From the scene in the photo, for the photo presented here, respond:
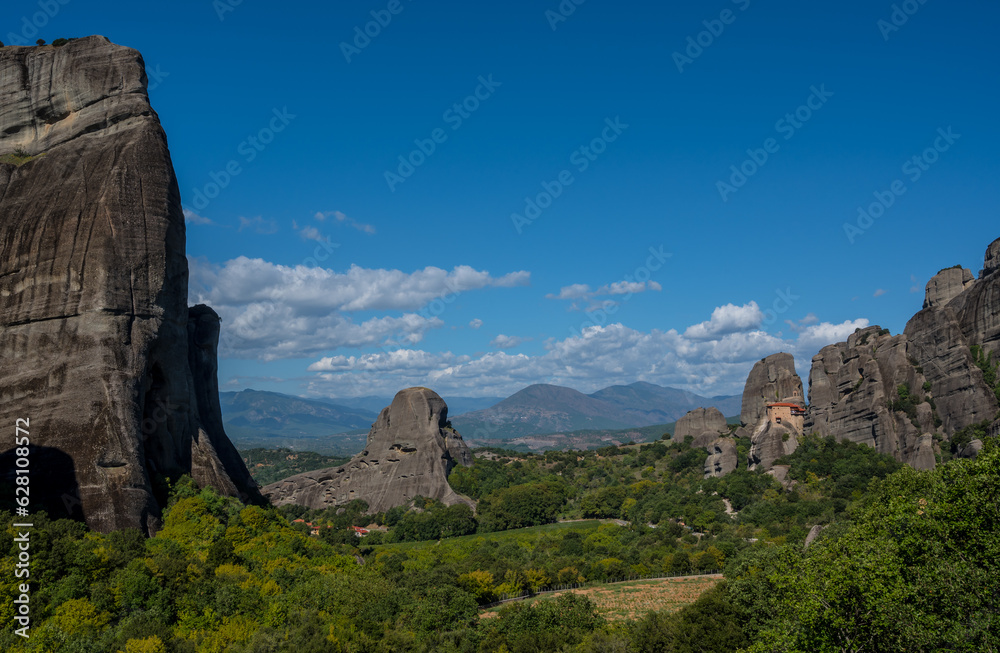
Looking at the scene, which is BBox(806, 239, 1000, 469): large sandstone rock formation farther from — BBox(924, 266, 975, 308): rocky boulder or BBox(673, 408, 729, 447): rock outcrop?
BBox(673, 408, 729, 447): rock outcrop

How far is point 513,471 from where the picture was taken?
383 ft

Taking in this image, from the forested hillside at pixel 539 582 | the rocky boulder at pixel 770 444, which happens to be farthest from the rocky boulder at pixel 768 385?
the forested hillside at pixel 539 582

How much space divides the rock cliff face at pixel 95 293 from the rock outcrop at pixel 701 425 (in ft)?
270

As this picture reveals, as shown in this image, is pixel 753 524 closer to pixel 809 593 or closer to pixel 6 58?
pixel 809 593

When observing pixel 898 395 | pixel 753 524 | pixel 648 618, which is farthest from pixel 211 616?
pixel 898 395

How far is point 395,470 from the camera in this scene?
9762 centimetres

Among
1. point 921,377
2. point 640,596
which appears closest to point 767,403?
point 921,377

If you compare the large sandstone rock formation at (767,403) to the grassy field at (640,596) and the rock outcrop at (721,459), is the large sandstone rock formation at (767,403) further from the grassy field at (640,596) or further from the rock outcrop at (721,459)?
the grassy field at (640,596)

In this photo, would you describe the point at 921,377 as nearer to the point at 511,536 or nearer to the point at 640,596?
the point at 640,596

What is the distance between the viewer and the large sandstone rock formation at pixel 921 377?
61469 mm

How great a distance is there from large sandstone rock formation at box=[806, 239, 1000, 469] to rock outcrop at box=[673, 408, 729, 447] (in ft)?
87.7

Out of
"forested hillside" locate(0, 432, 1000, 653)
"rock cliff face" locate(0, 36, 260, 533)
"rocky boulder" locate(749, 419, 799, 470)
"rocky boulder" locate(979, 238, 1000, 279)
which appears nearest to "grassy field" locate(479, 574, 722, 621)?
"forested hillside" locate(0, 432, 1000, 653)

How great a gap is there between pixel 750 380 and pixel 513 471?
42313 mm

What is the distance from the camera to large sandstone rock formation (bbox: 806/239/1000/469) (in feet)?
202
